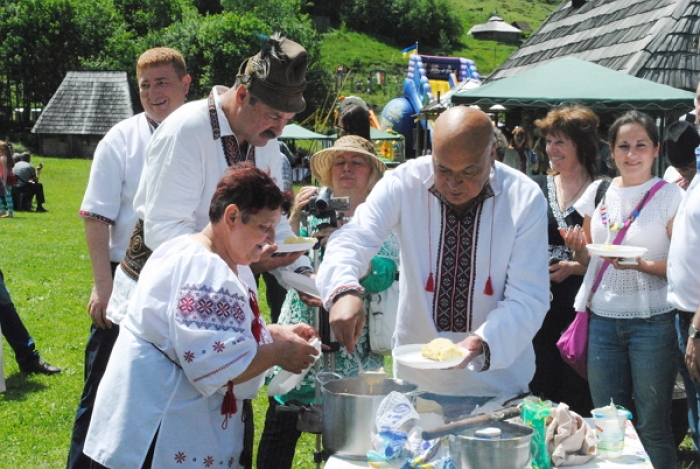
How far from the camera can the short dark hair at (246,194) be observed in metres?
2.29

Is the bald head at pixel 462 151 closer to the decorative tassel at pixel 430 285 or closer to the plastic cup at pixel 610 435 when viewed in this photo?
the decorative tassel at pixel 430 285

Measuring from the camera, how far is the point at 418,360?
221 centimetres

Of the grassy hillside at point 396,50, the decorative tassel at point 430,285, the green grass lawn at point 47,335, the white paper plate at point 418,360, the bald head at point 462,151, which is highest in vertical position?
the grassy hillside at point 396,50

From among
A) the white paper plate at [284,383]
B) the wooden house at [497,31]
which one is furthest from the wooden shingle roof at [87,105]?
the white paper plate at [284,383]

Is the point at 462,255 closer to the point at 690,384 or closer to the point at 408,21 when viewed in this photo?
the point at 690,384

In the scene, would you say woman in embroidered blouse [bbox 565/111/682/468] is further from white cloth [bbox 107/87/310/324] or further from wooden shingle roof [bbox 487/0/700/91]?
wooden shingle roof [bbox 487/0/700/91]

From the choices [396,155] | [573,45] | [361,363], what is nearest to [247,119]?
[361,363]

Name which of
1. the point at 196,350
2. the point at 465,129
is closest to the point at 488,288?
the point at 465,129

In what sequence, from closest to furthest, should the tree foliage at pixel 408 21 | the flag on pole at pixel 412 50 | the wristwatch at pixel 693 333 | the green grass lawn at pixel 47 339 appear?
the wristwatch at pixel 693 333
the green grass lawn at pixel 47 339
the flag on pole at pixel 412 50
the tree foliage at pixel 408 21

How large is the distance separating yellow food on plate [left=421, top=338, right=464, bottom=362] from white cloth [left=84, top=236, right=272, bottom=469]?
1.59 feet

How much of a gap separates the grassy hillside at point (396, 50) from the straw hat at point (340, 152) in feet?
138

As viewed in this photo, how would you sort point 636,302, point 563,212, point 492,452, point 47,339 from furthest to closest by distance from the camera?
point 47,339, point 563,212, point 636,302, point 492,452

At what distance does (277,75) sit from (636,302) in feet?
6.30

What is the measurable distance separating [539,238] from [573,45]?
10202 mm
